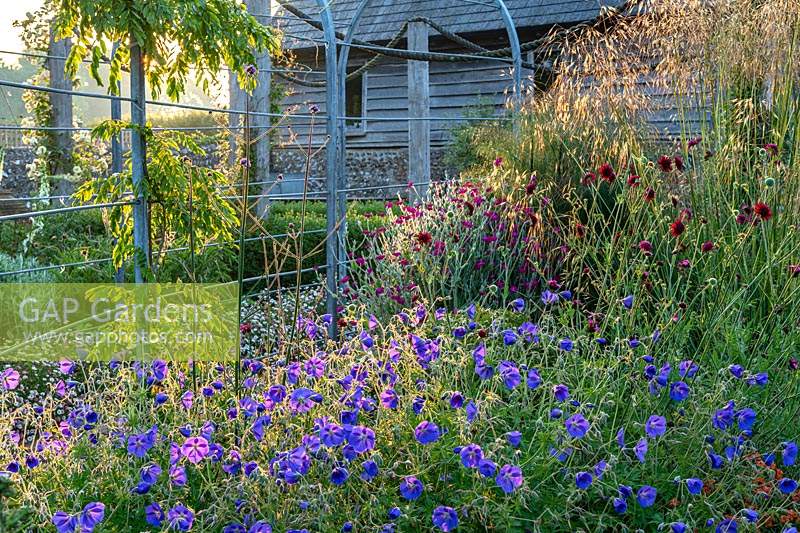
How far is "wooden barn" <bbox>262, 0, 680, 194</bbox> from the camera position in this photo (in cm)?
1154

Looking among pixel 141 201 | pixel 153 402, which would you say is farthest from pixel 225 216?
pixel 153 402

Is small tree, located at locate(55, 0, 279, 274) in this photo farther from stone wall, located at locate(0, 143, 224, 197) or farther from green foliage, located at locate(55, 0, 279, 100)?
stone wall, located at locate(0, 143, 224, 197)

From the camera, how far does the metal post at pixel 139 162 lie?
3.79 m

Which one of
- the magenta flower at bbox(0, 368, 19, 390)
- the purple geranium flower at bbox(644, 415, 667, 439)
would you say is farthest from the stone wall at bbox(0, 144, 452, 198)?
the purple geranium flower at bbox(644, 415, 667, 439)

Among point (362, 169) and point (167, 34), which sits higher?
point (167, 34)

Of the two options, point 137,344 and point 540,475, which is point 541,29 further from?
point 540,475

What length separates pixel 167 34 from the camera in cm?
379

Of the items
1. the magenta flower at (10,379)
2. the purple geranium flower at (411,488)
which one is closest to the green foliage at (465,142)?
the magenta flower at (10,379)

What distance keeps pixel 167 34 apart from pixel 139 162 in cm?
56

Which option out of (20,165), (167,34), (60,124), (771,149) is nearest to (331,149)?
(167,34)

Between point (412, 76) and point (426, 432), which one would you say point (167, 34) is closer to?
point (426, 432)

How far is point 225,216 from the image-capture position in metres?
4.02

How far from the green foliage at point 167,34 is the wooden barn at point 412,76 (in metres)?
6.85

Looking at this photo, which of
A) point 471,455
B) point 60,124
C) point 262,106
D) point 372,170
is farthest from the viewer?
point 372,170
